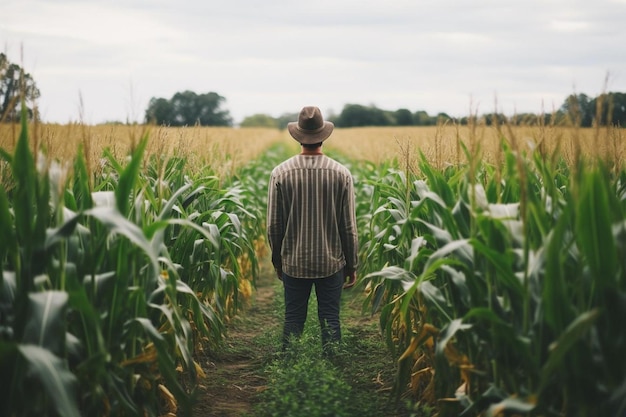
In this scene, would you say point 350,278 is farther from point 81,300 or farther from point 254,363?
point 81,300

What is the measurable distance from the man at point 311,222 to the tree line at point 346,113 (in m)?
1.16

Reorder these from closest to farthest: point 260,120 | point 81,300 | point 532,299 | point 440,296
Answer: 1. point 81,300
2. point 532,299
3. point 440,296
4. point 260,120

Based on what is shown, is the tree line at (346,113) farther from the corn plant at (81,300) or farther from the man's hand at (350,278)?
the man's hand at (350,278)

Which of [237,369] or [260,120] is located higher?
[260,120]

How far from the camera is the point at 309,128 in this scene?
193 inches

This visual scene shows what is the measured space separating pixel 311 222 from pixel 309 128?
75 cm

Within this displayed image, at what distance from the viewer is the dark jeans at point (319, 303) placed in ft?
16.7

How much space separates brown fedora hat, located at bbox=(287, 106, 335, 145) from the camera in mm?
4891

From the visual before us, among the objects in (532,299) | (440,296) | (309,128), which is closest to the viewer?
(532,299)

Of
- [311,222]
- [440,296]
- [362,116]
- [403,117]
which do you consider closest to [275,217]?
[311,222]

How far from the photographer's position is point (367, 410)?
4.12 meters

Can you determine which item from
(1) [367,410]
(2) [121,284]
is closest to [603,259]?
(1) [367,410]

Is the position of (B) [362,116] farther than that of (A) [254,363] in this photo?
Yes

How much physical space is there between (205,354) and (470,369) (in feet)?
9.72
